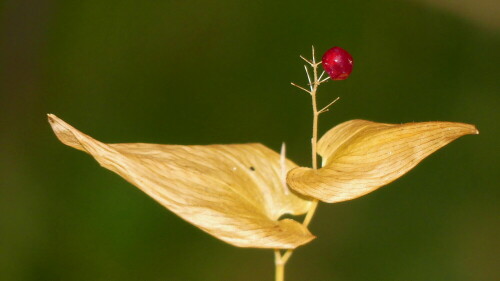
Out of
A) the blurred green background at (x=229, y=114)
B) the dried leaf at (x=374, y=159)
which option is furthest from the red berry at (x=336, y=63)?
the blurred green background at (x=229, y=114)

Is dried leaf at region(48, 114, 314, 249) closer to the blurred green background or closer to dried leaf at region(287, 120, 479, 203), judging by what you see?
dried leaf at region(287, 120, 479, 203)

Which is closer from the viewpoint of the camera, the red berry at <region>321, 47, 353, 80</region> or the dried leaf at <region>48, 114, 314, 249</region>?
the dried leaf at <region>48, 114, 314, 249</region>

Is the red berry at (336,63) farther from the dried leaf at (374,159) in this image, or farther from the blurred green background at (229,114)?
the blurred green background at (229,114)

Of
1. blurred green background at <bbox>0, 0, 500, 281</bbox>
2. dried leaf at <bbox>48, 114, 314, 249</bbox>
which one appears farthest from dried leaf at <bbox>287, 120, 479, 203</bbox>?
blurred green background at <bbox>0, 0, 500, 281</bbox>

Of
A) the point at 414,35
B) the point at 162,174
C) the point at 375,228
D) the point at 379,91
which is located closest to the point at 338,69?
the point at 162,174

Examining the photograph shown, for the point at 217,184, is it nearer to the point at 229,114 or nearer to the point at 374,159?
the point at 374,159

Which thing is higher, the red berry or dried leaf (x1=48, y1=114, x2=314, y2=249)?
the red berry

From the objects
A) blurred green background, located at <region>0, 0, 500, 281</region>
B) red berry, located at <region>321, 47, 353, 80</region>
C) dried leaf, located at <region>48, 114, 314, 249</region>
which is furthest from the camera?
blurred green background, located at <region>0, 0, 500, 281</region>
